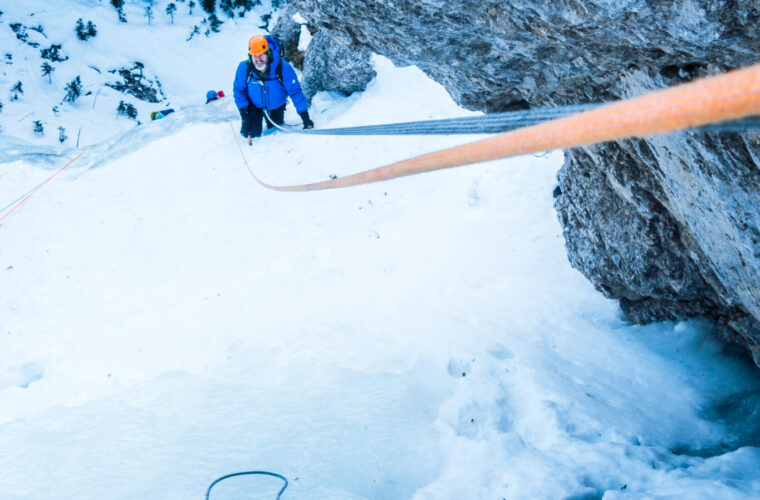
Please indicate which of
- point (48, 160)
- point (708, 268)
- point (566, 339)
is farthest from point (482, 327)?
point (48, 160)

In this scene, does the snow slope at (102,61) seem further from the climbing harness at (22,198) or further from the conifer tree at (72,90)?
the climbing harness at (22,198)

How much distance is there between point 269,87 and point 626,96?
677cm

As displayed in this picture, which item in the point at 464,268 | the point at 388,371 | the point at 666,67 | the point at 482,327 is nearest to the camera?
the point at 666,67

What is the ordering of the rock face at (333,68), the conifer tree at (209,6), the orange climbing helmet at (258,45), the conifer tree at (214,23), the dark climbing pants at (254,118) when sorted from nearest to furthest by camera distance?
the orange climbing helmet at (258,45) → the dark climbing pants at (254,118) → the rock face at (333,68) → the conifer tree at (214,23) → the conifer tree at (209,6)

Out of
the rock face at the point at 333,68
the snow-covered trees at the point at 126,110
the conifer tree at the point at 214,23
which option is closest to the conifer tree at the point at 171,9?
the conifer tree at the point at 214,23

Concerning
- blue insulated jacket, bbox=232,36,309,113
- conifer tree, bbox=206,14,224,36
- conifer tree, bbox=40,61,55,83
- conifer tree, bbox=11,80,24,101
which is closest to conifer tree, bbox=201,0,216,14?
conifer tree, bbox=206,14,224,36

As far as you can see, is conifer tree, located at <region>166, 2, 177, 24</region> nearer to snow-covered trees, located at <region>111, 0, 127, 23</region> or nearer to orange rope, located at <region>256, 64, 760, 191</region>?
snow-covered trees, located at <region>111, 0, 127, 23</region>

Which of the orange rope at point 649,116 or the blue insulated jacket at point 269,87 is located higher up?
the orange rope at point 649,116

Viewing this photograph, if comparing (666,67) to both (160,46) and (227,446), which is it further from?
(160,46)

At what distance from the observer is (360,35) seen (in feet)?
11.3

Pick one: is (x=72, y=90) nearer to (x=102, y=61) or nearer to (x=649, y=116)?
(x=102, y=61)

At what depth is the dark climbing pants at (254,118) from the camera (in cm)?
869

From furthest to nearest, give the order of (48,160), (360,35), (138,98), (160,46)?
(160,46), (138,98), (48,160), (360,35)

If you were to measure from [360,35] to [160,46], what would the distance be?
2018 cm
